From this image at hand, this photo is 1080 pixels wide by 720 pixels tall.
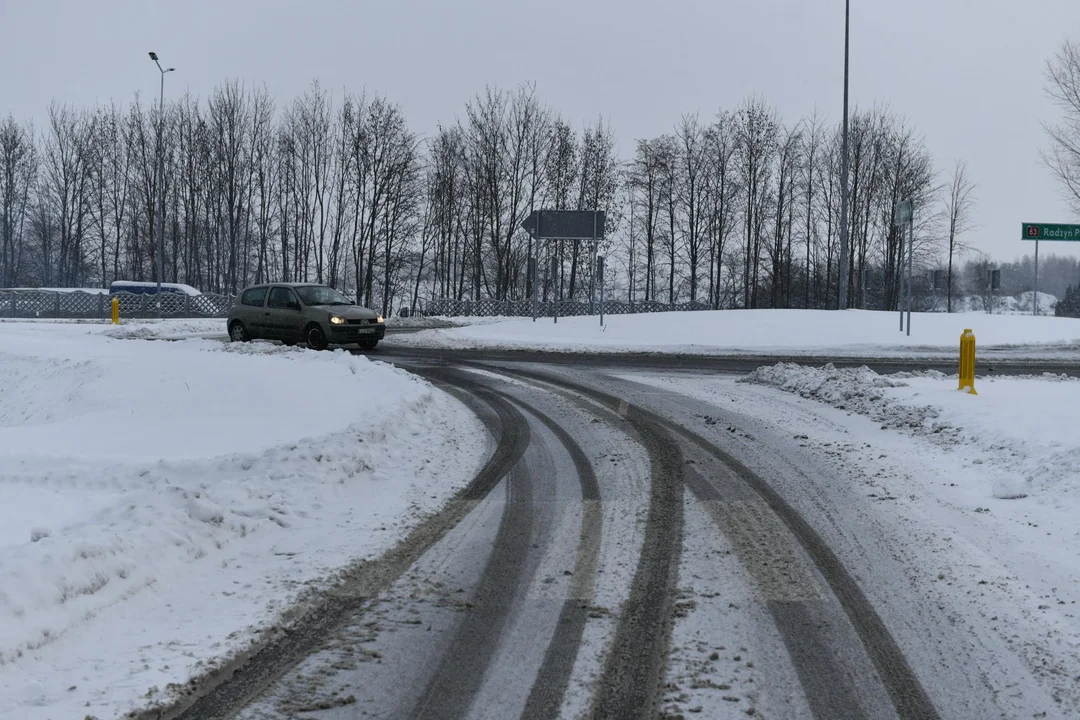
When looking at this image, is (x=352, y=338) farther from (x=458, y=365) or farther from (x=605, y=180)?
(x=605, y=180)

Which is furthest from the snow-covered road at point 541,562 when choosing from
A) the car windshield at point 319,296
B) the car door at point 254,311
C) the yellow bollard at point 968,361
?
the car door at point 254,311

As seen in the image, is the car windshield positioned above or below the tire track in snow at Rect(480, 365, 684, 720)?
above

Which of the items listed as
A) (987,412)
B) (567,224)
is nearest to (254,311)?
(567,224)

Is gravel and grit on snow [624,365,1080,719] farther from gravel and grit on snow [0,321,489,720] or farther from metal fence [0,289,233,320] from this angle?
metal fence [0,289,233,320]

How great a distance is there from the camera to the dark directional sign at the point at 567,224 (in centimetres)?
→ 2836

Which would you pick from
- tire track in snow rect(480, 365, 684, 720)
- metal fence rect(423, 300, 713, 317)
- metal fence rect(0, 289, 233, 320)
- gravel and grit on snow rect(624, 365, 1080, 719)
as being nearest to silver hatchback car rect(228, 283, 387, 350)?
gravel and grit on snow rect(624, 365, 1080, 719)

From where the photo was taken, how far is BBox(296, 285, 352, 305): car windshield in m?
20.8

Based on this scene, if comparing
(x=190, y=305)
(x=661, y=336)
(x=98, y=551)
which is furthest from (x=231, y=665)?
(x=190, y=305)

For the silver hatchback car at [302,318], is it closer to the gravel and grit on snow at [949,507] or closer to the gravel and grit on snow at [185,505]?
the gravel and grit on snow at [185,505]

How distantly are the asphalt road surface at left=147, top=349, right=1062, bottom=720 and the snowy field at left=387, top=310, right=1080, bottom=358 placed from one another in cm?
1593

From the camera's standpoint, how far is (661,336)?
25797mm

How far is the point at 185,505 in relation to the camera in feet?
19.5

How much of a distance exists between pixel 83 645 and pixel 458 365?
14.2 m

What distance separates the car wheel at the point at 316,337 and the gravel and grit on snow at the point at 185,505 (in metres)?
6.13
